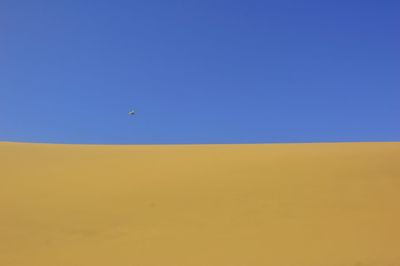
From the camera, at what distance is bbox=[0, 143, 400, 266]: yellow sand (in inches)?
197

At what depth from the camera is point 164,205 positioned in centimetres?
718

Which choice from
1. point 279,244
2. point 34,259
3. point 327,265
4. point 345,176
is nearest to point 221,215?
point 279,244

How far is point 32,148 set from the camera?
15008 millimetres

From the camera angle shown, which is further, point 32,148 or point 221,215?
point 32,148

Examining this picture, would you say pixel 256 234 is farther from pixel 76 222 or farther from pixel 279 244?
pixel 76 222

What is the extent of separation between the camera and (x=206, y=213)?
669 cm

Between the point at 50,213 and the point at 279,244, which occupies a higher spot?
the point at 50,213

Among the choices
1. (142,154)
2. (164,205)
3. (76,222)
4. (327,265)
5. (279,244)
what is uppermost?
(142,154)

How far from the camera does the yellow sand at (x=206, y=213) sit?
5.01 m

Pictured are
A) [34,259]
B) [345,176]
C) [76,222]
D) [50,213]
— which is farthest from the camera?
[345,176]

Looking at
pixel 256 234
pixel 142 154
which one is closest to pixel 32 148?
pixel 142 154

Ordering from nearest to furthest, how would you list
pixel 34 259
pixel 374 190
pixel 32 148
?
pixel 34 259
pixel 374 190
pixel 32 148

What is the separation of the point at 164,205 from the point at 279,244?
258 cm

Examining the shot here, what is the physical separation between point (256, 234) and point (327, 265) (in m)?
1.33
